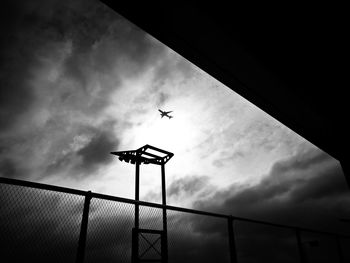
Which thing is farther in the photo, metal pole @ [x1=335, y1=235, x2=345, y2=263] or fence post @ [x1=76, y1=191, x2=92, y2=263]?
metal pole @ [x1=335, y1=235, x2=345, y2=263]

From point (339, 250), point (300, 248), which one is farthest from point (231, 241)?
point (339, 250)

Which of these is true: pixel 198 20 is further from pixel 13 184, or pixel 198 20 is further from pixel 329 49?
pixel 13 184

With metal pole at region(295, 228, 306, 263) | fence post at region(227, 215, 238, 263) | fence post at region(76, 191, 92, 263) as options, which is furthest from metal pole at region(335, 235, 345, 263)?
fence post at region(76, 191, 92, 263)

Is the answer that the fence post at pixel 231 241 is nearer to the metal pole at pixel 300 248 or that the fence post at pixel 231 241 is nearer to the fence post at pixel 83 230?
the metal pole at pixel 300 248

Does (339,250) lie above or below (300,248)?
below

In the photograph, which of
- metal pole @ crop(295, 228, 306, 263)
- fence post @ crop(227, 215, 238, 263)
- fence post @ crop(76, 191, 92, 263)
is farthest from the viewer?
metal pole @ crop(295, 228, 306, 263)

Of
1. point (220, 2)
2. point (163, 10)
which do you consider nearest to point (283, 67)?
point (220, 2)

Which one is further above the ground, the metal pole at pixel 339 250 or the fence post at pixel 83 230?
the fence post at pixel 83 230

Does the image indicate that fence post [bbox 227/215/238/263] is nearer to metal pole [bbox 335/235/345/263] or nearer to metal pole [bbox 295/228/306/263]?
metal pole [bbox 295/228/306/263]

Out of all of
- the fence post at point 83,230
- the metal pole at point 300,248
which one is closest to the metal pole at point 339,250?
the metal pole at point 300,248

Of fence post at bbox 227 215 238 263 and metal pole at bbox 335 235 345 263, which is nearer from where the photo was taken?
fence post at bbox 227 215 238 263

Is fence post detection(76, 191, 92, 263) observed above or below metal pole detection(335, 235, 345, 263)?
above

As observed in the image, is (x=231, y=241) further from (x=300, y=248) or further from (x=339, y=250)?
(x=339, y=250)

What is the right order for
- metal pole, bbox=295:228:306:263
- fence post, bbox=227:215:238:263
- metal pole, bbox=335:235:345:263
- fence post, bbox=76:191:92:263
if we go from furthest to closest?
metal pole, bbox=335:235:345:263, metal pole, bbox=295:228:306:263, fence post, bbox=227:215:238:263, fence post, bbox=76:191:92:263
